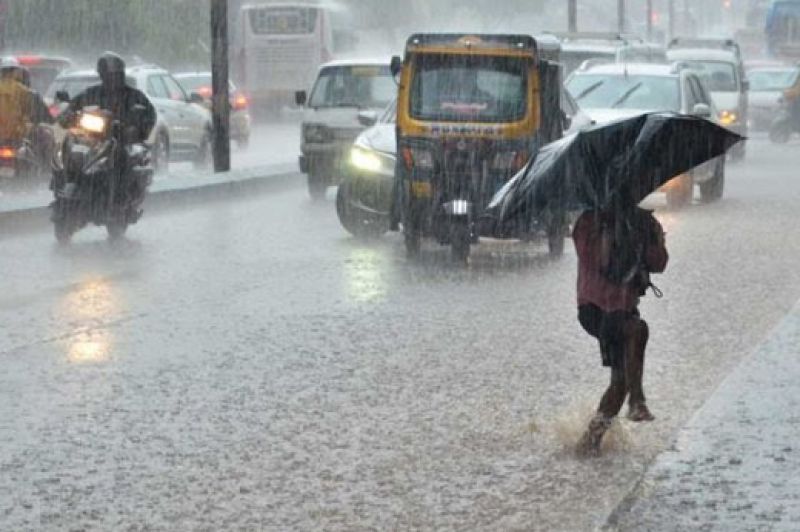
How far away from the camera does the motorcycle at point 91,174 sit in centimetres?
1836

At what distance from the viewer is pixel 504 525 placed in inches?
288

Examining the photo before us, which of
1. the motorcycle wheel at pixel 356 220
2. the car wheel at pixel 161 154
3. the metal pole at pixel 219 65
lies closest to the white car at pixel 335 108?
the metal pole at pixel 219 65

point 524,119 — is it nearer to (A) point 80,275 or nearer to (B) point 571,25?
(A) point 80,275

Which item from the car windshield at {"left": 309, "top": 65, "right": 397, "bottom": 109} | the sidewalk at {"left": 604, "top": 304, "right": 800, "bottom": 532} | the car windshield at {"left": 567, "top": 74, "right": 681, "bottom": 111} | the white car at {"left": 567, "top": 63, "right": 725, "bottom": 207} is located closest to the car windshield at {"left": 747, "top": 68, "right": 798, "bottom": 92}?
the white car at {"left": 567, "top": 63, "right": 725, "bottom": 207}

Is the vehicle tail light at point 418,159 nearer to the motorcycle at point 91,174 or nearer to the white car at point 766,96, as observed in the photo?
the motorcycle at point 91,174

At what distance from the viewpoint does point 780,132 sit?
4578 centimetres

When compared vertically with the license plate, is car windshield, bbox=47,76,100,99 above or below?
above

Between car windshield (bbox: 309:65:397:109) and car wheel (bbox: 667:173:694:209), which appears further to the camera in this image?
car windshield (bbox: 309:65:397:109)

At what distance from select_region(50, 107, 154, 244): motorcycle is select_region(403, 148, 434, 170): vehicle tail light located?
9.01ft

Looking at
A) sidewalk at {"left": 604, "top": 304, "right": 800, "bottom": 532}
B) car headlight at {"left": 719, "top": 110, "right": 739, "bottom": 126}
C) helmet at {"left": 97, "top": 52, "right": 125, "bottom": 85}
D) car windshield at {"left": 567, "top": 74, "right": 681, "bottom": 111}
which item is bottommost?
car headlight at {"left": 719, "top": 110, "right": 739, "bottom": 126}

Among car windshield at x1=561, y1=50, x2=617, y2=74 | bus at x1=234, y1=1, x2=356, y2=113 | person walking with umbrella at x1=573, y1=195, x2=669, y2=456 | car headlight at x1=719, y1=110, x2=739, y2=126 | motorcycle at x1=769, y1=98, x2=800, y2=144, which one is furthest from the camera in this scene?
bus at x1=234, y1=1, x2=356, y2=113

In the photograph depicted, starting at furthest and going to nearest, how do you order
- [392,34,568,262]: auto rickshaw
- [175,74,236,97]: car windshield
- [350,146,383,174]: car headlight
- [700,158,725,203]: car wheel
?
[175,74,236,97]: car windshield → [700,158,725,203]: car wheel → [350,146,383,174]: car headlight → [392,34,568,262]: auto rickshaw

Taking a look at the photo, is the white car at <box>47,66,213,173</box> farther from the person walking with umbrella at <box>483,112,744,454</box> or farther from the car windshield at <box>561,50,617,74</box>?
the person walking with umbrella at <box>483,112,744,454</box>

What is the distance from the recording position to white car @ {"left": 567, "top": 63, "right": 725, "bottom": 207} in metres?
24.7
